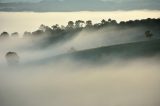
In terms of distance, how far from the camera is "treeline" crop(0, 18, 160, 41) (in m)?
3.06

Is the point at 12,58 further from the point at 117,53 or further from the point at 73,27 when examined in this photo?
the point at 117,53

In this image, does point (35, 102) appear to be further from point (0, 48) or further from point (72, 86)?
point (0, 48)

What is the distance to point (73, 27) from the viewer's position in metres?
3.07

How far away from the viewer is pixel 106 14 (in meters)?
3.09

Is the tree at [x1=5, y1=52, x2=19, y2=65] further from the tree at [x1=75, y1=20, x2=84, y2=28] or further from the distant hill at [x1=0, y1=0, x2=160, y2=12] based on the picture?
the tree at [x1=75, y1=20, x2=84, y2=28]

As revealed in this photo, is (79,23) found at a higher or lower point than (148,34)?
higher

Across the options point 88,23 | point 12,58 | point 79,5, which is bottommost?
point 12,58

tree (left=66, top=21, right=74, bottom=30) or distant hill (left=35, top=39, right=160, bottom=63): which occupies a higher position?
tree (left=66, top=21, right=74, bottom=30)

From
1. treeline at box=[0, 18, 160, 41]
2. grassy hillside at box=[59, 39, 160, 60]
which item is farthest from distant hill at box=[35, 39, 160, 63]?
treeline at box=[0, 18, 160, 41]

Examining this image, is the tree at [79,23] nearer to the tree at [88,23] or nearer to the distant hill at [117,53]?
the tree at [88,23]

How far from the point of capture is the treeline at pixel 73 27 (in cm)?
306

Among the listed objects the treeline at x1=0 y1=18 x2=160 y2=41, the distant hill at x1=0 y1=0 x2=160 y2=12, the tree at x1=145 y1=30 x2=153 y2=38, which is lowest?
the tree at x1=145 y1=30 x2=153 y2=38

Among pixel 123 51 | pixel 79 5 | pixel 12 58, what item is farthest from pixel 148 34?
pixel 12 58

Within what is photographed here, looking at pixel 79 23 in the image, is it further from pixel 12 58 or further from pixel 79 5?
pixel 12 58
